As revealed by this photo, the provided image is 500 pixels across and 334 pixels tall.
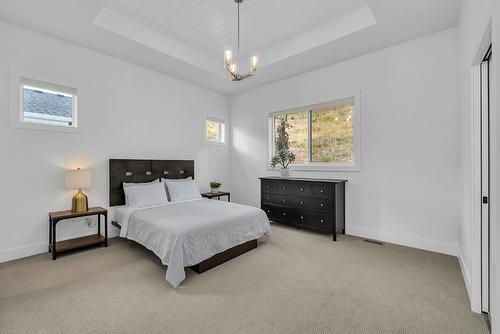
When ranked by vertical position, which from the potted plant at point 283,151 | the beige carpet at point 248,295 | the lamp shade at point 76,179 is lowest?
the beige carpet at point 248,295

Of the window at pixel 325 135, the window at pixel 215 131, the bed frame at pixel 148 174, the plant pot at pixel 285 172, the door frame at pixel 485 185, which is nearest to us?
the door frame at pixel 485 185

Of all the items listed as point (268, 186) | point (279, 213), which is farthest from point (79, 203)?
point (279, 213)

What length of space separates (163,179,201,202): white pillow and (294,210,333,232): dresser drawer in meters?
1.89

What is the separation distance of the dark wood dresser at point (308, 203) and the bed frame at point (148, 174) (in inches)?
43.6

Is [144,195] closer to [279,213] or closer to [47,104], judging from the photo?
[47,104]

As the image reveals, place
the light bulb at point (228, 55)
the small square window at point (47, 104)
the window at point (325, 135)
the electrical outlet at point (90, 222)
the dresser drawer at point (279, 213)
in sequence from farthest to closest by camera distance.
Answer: the dresser drawer at point (279, 213)
the window at point (325, 135)
the electrical outlet at point (90, 222)
the small square window at point (47, 104)
the light bulb at point (228, 55)

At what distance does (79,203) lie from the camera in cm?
345

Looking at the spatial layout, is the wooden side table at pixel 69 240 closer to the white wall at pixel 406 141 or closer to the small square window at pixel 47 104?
the small square window at pixel 47 104

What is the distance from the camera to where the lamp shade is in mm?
3316

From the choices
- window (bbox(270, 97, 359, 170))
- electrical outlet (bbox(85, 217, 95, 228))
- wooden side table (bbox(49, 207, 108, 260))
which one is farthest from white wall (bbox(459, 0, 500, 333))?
electrical outlet (bbox(85, 217, 95, 228))

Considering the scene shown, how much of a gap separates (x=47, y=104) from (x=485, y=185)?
17.0 ft

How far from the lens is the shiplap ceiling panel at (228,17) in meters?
3.12

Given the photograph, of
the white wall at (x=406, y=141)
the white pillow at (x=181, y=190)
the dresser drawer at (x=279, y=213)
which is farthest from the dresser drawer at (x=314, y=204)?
the white pillow at (x=181, y=190)

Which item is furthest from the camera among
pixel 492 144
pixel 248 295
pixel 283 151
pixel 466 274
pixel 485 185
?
pixel 283 151
